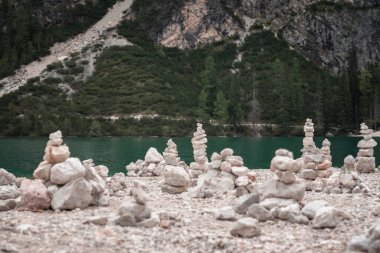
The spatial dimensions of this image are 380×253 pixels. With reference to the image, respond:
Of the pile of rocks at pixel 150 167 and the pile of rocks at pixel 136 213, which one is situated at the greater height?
the pile of rocks at pixel 136 213

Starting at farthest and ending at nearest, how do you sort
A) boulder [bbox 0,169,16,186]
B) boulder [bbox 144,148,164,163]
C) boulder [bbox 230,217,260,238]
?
boulder [bbox 144,148,164,163], boulder [bbox 0,169,16,186], boulder [bbox 230,217,260,238]

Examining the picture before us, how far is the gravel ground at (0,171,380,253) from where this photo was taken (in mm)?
13047

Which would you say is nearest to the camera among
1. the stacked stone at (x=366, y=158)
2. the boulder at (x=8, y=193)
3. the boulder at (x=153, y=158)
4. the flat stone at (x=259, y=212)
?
the flat stone at (x=259, y=212)

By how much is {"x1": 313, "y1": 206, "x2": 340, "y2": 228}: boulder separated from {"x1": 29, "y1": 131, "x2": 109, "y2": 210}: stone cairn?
858cm

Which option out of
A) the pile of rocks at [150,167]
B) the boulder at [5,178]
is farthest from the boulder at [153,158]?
the boulder at [5,178]

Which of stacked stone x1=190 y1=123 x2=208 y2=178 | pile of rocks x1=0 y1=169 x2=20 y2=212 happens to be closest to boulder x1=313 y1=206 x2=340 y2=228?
pile of rocks x1=0 y1=169 x2=20 y2=212

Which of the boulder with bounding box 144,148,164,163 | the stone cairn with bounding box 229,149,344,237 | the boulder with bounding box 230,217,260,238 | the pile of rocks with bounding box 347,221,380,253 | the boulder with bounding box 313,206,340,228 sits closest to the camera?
the pile of rocks with bounding box 347,221,380,253

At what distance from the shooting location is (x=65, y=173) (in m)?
19.1

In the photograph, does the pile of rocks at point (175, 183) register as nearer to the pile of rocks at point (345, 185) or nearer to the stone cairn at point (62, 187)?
the stone cairn at point (62, 187)

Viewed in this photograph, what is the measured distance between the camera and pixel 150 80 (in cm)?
15225

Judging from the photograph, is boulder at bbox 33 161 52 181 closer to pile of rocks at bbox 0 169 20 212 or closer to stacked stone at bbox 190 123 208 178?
pile of rocks at bbox 0 169 20 212

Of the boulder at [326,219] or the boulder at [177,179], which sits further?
the boulder at [177,179]

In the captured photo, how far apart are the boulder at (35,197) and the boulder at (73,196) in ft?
1.07

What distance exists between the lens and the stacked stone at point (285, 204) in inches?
629
